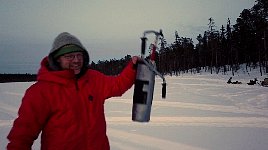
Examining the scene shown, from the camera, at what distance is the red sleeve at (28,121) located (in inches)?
88.4

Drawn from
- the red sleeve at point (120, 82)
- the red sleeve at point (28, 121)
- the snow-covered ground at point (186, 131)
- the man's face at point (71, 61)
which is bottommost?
the snow-covered ground at point (186, 131)

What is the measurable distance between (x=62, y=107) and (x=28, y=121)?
0.26 metres

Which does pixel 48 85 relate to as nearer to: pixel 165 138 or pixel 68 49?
pixel 68 49

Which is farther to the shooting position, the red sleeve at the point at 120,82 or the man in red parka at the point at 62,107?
the red sleeve at the point at 120,82

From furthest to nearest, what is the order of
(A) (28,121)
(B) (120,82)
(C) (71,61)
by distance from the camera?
(B) (120,82)
(C) (71,61)
(A) (28,121)

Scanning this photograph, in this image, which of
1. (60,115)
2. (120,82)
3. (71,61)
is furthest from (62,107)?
(120,82)

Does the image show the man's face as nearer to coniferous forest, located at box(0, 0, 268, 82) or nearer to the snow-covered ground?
the snow-covered ground

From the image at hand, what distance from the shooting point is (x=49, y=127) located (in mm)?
2428

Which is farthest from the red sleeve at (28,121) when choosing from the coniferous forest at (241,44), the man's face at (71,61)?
the coniferous forest at (241,44)

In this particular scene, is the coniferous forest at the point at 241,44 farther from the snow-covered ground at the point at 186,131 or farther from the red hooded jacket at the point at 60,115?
the red hooded jacket at the point at 60,115

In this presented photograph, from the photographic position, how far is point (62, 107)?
7.91 ft

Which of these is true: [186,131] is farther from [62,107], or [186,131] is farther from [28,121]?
[28,121]

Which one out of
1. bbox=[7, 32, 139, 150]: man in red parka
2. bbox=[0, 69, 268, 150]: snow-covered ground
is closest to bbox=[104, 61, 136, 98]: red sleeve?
bbox=[7, 32, 139, 150]: man in red parka

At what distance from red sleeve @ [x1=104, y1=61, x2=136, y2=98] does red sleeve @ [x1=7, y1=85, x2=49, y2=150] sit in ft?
2.13
